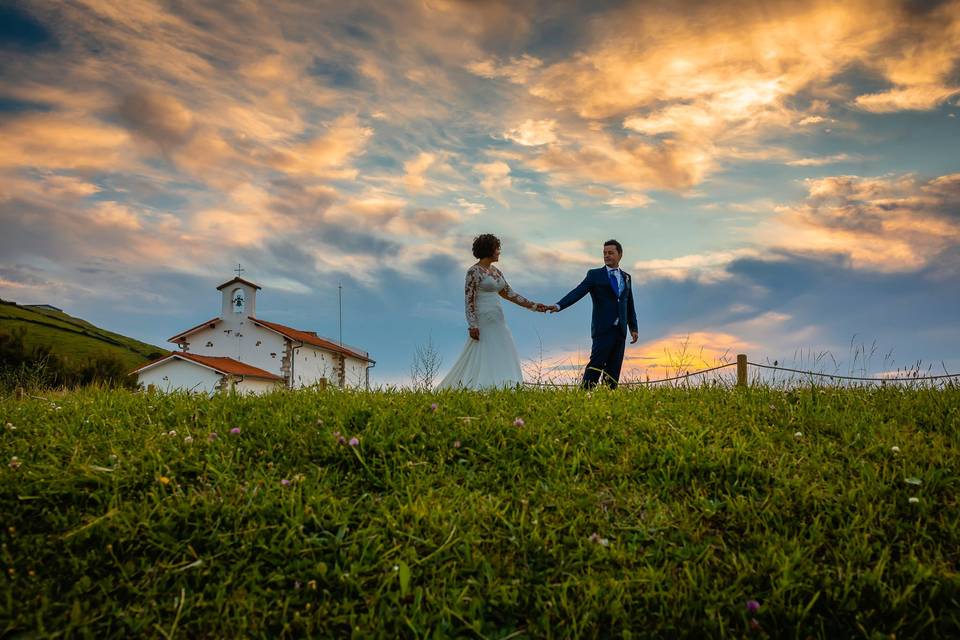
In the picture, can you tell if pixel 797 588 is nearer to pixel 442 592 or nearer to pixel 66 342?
pixel 442 592

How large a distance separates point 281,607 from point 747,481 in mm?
3678

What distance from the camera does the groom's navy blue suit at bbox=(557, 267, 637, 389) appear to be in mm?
11328

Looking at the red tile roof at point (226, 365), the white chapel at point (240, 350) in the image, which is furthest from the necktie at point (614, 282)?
the red tile roof at point (226, 365)

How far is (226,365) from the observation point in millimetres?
34125

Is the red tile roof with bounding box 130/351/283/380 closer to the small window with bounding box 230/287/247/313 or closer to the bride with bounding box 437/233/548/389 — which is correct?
the small window with bounding box 230/287/247/313

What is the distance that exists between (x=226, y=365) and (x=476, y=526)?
32531 mm

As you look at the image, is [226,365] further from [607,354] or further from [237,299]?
[607,354]

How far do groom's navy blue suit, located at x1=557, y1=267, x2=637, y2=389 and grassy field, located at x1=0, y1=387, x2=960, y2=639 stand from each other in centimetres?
477

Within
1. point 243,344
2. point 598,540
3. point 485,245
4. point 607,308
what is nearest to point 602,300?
point 607,308

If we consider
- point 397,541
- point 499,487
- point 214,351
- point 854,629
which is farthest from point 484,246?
point 214,351

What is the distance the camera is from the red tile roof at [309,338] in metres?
35.8

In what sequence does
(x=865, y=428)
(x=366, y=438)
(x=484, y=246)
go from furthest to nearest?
(x=484, y=246), (x=865, y=428), (x=366, y=438)

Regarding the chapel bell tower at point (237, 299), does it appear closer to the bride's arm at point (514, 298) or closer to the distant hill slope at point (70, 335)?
Result: the distant hill slope at point (70, 335)

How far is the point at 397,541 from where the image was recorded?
173 inches
